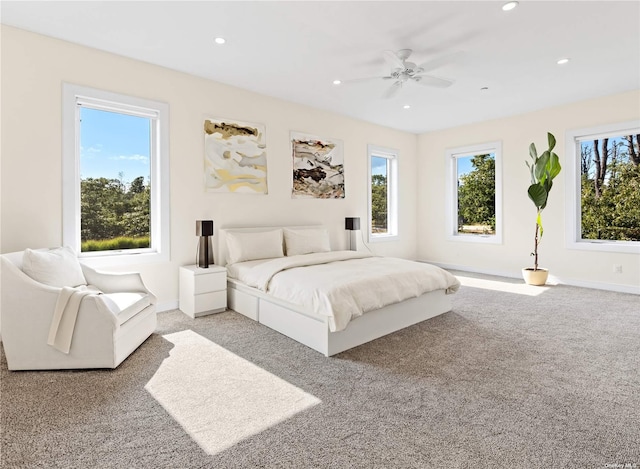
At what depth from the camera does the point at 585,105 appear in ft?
17.3

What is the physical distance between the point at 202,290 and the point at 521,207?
543 cm

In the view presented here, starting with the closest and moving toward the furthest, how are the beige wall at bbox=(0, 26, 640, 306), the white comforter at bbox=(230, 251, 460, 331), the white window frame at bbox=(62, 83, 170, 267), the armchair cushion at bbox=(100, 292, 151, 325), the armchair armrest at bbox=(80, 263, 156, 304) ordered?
the armchair cushion at bbox=(100, 292, 151, 325), the white comforter at bbox=(230, 251, 460, 331), the armchair armrest at bbox=(80, 263, 156, 304), the beige wall at bbox=(0, 26, 640, 306), the white window frame at bbox=(62, 83, 170, 267)

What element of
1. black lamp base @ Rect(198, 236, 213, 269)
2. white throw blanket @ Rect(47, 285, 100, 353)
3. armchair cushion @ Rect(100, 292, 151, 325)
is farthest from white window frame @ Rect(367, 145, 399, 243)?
white throw blanket @ Rect(47, 285, 100, 353)

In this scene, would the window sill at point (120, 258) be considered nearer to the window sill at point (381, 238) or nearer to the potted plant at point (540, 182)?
the window sill at point (381, 238)

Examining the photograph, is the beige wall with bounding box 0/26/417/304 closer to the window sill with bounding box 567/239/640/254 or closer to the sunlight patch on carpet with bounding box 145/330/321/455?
the sunlight patch on carpet with bounding box 145/330/321/455

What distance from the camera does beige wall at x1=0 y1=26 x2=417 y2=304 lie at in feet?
10.5

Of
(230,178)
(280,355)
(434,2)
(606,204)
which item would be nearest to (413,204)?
(606,204)

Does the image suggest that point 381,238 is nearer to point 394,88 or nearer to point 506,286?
point 506,286

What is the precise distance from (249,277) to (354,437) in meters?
2.33

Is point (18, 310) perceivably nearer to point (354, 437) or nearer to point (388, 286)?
point (354, 437)

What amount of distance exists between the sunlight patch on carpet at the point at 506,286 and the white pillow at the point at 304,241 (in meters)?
2.41

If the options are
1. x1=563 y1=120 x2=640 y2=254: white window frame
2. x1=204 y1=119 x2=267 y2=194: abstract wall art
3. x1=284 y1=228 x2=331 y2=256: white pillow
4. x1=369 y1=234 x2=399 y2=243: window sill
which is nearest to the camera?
x1=204 y1=119 x2=267 y2=194: abstract wall art

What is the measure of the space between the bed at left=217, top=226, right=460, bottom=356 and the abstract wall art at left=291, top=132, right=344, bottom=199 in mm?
1197

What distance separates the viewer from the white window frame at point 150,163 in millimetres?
3465
